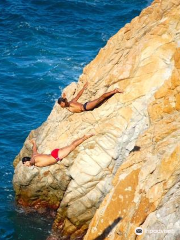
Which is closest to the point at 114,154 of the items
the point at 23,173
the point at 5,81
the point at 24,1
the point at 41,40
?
the point at 23,173

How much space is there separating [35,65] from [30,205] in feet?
72.2

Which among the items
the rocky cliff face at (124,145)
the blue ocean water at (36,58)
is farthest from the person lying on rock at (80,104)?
the blue ocean water at (36,58)

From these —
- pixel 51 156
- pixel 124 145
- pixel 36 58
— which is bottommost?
pixel 124 145

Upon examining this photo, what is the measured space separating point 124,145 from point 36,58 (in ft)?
91.3

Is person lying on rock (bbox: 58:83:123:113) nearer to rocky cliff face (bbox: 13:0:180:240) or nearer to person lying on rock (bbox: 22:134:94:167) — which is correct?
rocky cliff face (bbox: 13:0:180:240)

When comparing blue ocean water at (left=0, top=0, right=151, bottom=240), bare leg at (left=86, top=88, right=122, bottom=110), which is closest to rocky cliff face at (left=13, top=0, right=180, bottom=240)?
bare leg at (left=86, top=88, right=122, bottom=110)

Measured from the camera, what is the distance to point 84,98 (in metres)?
24.5

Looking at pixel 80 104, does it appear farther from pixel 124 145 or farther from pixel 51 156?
pixel 51 156

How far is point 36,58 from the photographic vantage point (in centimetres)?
4759

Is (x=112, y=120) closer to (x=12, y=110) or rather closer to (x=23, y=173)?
(x=23, y=173)

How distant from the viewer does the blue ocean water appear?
27.8m

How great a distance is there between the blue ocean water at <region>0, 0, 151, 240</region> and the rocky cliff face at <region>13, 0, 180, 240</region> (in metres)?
2.04

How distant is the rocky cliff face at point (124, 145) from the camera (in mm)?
17922

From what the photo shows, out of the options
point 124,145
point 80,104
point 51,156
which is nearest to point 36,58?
point 80,104
